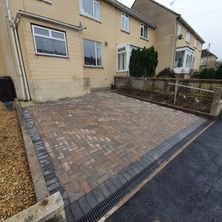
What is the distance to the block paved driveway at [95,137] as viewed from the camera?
2.31m

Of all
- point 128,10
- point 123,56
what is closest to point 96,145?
point 123,56

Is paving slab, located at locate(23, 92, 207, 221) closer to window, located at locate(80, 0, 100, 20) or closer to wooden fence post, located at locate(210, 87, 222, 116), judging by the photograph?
wooden fence post, located at locate(210, 87, 222, 116)

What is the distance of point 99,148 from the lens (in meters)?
3.03

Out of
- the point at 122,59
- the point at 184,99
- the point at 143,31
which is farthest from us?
the point at 143,31

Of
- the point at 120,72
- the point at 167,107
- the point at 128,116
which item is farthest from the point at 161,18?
the point at 128,116

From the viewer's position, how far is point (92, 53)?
383 inches

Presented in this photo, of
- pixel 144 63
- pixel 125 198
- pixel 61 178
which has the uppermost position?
pixel 144 63

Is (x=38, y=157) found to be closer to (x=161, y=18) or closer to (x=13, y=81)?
(x=13, y=81)

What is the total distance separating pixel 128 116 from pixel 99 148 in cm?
239

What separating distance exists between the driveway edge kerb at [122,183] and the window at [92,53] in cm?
809

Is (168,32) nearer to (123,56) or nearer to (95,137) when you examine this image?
(123,56)

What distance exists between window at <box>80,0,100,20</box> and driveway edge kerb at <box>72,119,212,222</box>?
9708 millimetres

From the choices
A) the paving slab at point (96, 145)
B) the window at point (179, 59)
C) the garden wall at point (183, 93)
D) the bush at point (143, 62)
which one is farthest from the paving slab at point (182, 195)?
the window at point (179, 59)

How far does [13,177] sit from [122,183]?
69.9 inches
